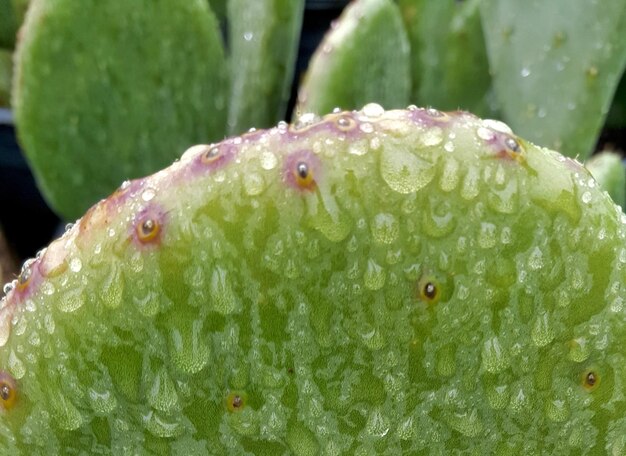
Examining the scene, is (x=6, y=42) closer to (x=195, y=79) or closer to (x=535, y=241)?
(x=195, y=79)

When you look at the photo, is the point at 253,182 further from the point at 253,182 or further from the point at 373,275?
the point at 373,275

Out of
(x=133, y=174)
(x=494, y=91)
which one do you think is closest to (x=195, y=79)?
(x=133, y=174)

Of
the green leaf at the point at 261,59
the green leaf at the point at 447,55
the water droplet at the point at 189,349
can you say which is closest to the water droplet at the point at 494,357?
the water droplet at the point at 189,349

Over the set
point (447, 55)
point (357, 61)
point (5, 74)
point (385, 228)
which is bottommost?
point (5, 74)

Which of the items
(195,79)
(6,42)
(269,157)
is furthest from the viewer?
(6,42)

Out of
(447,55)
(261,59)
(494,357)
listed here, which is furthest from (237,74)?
(494,357)

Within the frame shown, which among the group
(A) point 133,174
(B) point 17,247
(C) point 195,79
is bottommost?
(B) point 17,247

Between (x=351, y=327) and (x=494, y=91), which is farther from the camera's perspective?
(x=494, y=91)

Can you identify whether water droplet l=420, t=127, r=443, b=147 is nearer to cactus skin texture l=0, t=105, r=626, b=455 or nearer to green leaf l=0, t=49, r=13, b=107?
cactus skin texture l=0, t=105, r=626, b=455
